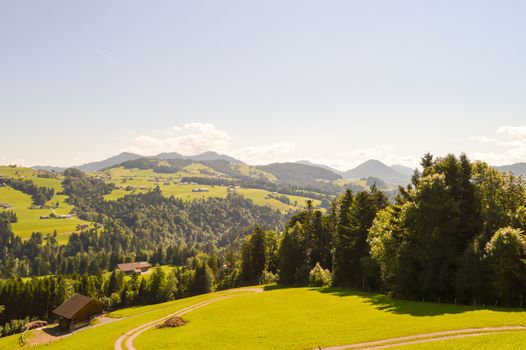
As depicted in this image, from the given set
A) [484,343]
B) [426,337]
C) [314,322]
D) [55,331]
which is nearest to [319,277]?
[314,322]

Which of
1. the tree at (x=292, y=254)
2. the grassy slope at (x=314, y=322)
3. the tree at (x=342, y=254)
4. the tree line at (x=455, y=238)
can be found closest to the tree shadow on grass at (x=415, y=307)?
the grassy slope at (x=314, y=322)

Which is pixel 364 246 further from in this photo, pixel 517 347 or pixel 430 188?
pixel 517 347

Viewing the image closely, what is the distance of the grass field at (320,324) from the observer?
3556 centimetres

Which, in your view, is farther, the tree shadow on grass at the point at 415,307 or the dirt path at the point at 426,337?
the tree shadow on grass at the point at 415,307

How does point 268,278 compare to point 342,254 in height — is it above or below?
below

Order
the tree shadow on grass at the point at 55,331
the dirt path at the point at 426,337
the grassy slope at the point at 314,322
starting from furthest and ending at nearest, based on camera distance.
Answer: the tree shadow on grass at the point at 55,331, the grassy slope at the point at 314,322, the dirt path at the point at 426,337

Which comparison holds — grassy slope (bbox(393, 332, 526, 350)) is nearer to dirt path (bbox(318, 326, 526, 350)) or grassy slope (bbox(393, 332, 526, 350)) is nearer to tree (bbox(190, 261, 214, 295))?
dirt path (bbox(318, 326, 526, 350))

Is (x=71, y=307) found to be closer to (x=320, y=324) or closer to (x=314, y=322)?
(x=314, y=322)

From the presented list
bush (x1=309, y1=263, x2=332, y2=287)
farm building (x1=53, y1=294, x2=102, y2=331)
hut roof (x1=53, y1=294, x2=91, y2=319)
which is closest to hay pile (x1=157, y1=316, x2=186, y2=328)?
bush (x1=309, y1=263, x2=332, y2=287)

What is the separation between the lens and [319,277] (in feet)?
272

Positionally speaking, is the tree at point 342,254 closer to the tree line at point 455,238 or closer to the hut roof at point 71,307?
the tree line at point 455,238

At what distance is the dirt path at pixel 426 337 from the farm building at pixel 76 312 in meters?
75.4

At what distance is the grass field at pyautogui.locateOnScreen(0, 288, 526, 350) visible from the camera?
3556 cm

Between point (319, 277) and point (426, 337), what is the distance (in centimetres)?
5009
